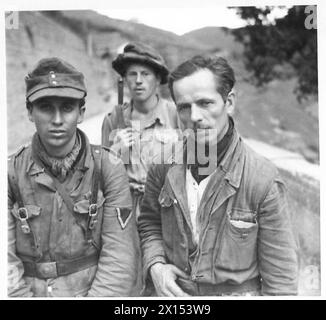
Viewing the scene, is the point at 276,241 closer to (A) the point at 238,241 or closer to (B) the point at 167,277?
(A) the point at 238,241

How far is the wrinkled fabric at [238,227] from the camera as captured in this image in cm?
411

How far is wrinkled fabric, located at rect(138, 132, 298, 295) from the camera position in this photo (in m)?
4.11

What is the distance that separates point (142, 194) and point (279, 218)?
96 cm

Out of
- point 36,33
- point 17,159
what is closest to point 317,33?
point 36,33

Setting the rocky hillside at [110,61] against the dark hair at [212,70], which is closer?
the dark hair at [212,70]

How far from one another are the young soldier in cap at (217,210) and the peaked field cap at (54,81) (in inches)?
25.5

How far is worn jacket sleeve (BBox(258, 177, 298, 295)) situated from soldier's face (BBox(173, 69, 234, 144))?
0.55 meters

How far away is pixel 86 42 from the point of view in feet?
14.3

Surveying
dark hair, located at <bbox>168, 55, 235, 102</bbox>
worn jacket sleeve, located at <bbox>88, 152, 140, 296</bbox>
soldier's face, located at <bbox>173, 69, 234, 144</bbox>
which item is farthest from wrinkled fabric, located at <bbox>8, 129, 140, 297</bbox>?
dark hair, located at <bbox>168, 55, 235, 102</bbox>

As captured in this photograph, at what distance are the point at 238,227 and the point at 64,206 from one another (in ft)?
3.92

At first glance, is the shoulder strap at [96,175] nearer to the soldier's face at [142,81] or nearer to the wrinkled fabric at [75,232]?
the wrinkled fabric at [75,232]

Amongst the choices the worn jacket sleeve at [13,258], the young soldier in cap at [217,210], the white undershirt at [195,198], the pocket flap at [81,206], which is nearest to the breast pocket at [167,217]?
the young soldier in cap at [217,210]

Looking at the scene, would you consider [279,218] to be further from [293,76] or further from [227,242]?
[293,76]

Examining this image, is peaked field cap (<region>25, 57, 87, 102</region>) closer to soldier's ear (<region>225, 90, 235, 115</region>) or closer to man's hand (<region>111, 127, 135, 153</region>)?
man's hand (<region>111, 127, 135, 153</region>)
